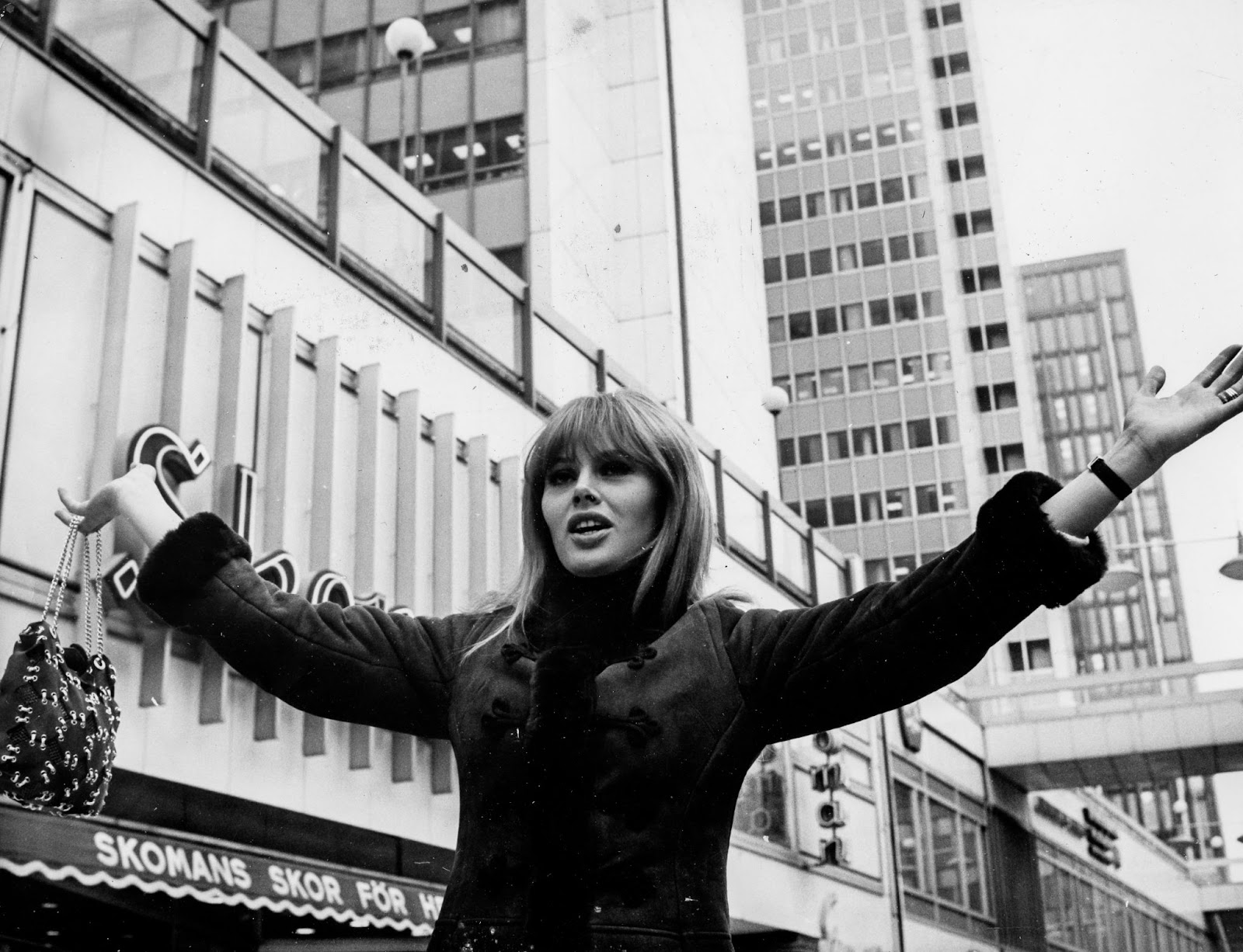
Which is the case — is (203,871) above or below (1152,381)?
above

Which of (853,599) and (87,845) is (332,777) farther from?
(853,599)

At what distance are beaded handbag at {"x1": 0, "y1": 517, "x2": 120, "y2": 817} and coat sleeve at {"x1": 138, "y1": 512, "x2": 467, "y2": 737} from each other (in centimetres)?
35

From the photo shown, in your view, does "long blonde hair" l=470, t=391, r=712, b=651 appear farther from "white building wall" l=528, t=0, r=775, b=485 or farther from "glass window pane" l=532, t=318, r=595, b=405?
"white building wall" l=528, t=0, r=775, b=485

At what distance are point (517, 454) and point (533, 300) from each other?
1.11 m

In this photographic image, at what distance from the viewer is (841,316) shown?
35.1ft

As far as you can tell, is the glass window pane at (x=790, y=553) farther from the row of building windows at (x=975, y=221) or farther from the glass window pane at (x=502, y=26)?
the glass window pane at (x=502, y=26)

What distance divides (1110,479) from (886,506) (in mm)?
17545

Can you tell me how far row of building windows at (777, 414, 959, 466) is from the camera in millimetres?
15914

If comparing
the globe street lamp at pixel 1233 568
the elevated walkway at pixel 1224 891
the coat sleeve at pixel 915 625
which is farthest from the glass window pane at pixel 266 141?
the elevated walkway at pixel 1224 891

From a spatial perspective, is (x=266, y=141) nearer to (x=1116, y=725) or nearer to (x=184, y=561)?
(x=184, y=561)

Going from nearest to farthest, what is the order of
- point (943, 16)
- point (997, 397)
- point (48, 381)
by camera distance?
1. point (48, 381)
2. point (943, 16)
3. point (997, 397)

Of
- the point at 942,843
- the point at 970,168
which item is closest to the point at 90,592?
the point at 970,168

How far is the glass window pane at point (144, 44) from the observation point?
5.39 m

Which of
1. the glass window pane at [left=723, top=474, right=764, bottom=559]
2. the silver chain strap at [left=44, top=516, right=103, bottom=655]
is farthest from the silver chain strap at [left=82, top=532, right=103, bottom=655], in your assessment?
the glass window pane at [left=723, top=474, right=764, bottom=559]
